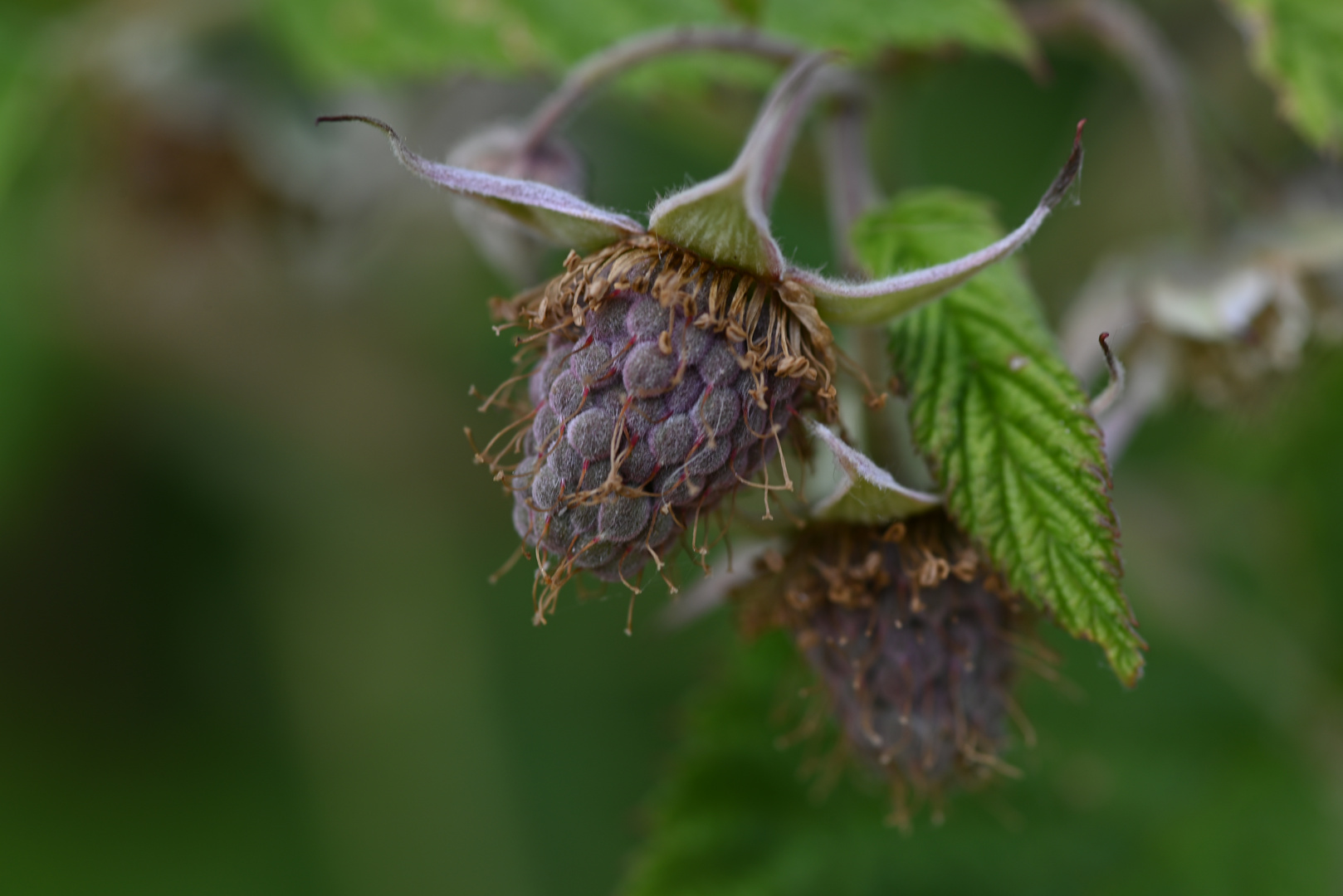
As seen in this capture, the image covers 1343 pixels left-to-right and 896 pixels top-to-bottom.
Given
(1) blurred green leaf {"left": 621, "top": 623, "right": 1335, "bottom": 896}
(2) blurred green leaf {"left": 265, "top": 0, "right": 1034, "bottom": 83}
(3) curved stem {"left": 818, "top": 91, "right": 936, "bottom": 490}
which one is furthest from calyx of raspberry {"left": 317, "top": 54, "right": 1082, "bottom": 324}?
A: (1) blurred green leaf {"left": 621, "top": 623, "right": 1335, "bottom": 896}

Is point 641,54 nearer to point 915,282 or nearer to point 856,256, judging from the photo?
point 856,256

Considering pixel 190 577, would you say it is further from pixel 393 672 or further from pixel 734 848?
pixel 734 848

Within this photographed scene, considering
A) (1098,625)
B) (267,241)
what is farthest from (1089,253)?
(267,241)

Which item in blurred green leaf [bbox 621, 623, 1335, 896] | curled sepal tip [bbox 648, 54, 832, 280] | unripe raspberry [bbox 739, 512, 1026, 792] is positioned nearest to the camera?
curled sepal tip [bbox 648, 54, 832, 280]

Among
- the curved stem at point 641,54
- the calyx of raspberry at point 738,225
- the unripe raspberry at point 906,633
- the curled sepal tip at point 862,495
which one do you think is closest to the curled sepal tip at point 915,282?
the calyx of raspberry at point 738,225

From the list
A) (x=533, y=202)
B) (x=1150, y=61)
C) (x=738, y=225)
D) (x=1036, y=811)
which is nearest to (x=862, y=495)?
(x=738, y=225)

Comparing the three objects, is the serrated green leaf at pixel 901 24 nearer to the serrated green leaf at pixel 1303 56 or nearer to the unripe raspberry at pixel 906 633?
the serrated green leaf at pixel 1303 56

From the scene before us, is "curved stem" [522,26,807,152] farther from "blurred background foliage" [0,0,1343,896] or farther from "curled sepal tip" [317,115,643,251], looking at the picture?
"curled sepal tip" [317,115,643,251]
